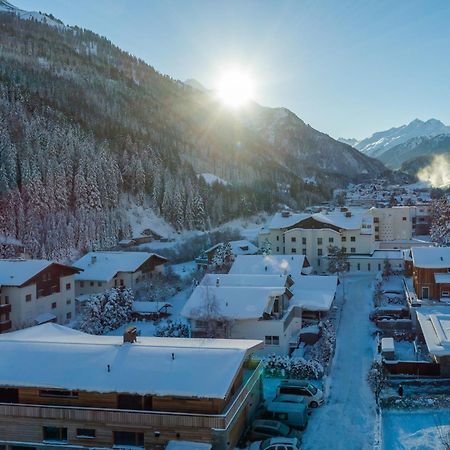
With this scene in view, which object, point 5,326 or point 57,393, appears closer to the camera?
point 57,393

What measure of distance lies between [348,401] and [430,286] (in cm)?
1361

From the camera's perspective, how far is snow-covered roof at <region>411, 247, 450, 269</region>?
30656mm

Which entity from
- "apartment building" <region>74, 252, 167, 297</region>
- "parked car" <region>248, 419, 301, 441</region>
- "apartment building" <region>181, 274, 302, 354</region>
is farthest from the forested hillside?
"parked car" <region>248, 419, 301, 441</region>

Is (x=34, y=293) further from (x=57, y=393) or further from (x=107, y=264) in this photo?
(x=57, y=393)

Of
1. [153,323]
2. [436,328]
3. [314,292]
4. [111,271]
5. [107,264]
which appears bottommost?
[153,323]

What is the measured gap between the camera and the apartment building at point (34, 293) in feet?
99.3

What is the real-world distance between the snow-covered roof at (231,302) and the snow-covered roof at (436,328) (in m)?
7.05

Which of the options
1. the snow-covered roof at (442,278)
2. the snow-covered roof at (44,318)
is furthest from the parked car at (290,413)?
the snow-covered roof at (44,318)

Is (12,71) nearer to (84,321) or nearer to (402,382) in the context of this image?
(84,321)

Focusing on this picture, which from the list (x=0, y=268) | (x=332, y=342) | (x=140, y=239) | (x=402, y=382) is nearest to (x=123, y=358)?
(x=402, y=382)

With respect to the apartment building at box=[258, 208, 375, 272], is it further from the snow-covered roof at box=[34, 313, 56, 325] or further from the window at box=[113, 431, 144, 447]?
the window at box=[113, 431, 144, 447]

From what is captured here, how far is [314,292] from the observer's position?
107 ft

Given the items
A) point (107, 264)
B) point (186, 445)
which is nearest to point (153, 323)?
point (107, 264)

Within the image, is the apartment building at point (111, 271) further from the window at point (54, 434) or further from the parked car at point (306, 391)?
the window at point (54, 434)
